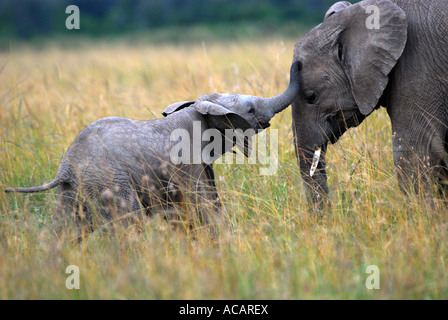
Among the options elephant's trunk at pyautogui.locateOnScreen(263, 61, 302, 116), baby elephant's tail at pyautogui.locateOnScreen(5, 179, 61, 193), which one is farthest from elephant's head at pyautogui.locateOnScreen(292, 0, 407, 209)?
baby elephant's tail at pyautogui.locateOnScreen(5, 179, 61, 193)

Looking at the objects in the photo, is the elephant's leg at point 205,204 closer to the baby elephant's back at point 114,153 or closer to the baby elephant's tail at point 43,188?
the baby elephant's back at point 114,153

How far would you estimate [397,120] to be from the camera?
487 centimetres

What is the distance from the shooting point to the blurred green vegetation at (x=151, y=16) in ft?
88.4

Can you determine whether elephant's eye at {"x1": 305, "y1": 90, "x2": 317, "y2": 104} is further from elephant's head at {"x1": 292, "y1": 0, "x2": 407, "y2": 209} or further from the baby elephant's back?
the baby elephant's back

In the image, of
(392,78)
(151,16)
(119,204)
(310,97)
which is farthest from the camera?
(151,16)

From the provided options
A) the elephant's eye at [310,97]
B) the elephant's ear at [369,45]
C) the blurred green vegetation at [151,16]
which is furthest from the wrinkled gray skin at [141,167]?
the blurred green vegetation at [151,16]

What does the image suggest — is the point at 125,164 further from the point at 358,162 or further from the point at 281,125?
the point at 281,125

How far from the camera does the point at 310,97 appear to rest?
17.2 ft

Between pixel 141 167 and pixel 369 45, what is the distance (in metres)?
1.99

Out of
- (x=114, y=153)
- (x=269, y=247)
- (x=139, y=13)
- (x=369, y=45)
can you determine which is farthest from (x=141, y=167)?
(x=139, y=13)

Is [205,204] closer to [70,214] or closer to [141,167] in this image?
[141,167]

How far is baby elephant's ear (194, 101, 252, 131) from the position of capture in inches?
196

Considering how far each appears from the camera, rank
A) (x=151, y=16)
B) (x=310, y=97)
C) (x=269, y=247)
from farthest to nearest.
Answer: (x=151, y=16) → (x=310, y=97) → (x=269, y=247)
